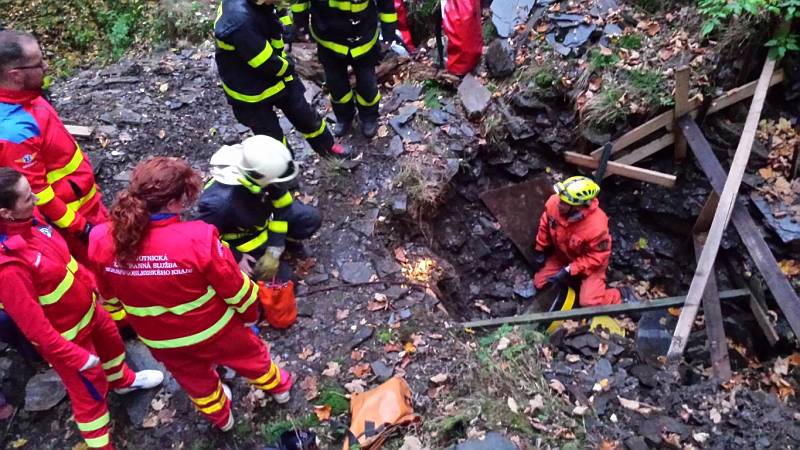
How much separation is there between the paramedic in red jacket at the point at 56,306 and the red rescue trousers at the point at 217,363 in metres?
0.46

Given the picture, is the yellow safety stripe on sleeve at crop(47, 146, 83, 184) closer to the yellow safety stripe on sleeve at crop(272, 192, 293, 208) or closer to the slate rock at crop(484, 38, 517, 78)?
the yellow safety stripe on sleeve at crop(272, 192, 293, 208)

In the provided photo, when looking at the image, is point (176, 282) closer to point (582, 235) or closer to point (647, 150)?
point (582, 235)

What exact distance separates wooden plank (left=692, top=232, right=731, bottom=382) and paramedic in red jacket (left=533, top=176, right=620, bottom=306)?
3.11 ft

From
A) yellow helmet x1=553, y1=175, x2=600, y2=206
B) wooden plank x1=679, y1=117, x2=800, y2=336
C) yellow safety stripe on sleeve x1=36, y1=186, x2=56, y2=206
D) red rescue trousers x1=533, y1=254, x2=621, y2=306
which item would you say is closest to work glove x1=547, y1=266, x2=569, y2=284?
red rescue trousers x1=533, y1=254, x2=621, y2=306

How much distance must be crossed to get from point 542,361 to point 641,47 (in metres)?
4.15

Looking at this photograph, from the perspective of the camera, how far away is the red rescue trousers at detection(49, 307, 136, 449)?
10.7 ft

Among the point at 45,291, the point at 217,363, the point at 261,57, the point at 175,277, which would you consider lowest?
the point at 217,363

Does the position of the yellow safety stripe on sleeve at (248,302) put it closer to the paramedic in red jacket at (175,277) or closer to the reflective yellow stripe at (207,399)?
the paramedic in red jacket at (175,277)

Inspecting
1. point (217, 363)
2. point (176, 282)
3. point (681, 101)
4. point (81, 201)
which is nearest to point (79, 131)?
point (81, 201)

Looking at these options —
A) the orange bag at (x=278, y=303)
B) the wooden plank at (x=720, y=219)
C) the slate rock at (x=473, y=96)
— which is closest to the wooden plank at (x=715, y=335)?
the wooden plank at (x=720, y=219)

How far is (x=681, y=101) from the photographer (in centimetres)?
595

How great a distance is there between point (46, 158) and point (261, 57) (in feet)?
5.57

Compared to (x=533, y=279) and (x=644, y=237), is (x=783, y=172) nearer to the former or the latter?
(x=644, y=237)

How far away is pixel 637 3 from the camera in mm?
6793
